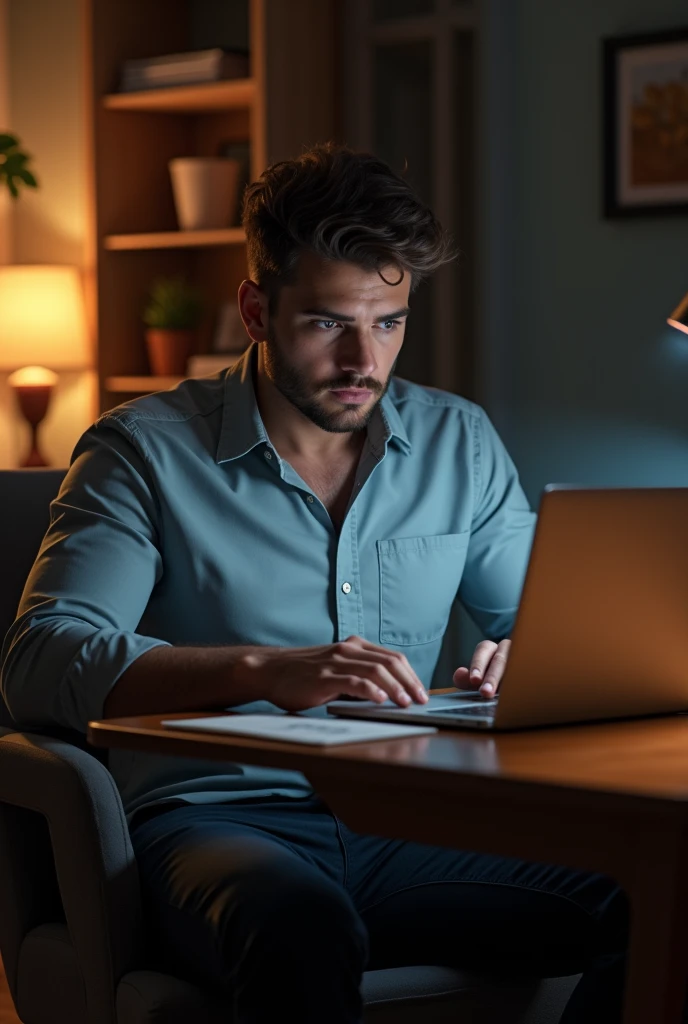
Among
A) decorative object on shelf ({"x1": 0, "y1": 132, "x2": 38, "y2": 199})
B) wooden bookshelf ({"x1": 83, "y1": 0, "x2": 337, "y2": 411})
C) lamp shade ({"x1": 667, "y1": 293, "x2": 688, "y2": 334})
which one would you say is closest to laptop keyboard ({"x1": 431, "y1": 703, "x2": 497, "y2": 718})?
lamp shade ({"x1": 667, "y1": 293, "x2": 688, "y2": 334})

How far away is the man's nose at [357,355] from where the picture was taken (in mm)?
1816

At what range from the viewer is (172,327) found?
387 cm

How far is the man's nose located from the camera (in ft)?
5.96

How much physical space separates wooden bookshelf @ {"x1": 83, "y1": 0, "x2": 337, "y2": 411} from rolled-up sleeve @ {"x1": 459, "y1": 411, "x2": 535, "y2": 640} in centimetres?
167

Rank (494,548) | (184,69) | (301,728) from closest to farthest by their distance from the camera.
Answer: (301,728), (494,548), (184,69)

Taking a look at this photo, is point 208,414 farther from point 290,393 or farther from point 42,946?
point 42,946

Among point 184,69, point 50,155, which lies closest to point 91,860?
point 184,69

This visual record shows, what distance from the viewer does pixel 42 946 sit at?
5.38 feet

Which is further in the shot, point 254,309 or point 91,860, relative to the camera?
point 254,309

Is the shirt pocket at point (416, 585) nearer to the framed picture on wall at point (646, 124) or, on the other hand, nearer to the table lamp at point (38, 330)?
the framed picture on wall at point (646, 124)

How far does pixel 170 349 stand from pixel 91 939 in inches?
97.7

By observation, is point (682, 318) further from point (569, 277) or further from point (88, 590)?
point (88, 590)

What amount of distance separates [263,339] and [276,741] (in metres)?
0.81

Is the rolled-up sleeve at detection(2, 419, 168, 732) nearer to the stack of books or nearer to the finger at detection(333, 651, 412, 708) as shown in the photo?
the finger at detection(333, 651, 412, 708)
